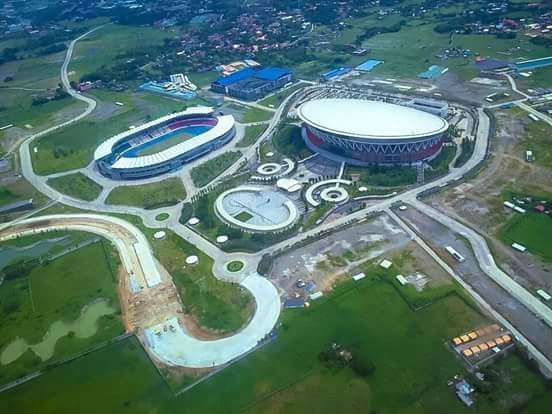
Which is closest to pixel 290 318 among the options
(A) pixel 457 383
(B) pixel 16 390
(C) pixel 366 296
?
(C) pixel 366 296

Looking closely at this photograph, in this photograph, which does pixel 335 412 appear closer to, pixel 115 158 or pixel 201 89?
pixel 115 158

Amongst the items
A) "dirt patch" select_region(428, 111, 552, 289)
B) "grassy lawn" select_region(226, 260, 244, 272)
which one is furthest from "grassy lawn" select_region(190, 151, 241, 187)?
"dirt patch" select_region(428, 111, 552, 289)

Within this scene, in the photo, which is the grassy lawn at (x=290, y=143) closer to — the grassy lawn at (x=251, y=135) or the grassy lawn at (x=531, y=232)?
the grassy lawn at (x=251, y=135)

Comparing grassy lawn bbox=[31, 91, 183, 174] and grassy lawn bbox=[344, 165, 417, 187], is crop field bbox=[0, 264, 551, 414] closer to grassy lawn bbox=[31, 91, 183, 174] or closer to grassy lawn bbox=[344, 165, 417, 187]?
grassy lawn bbox=[344, 165, 417, 187]

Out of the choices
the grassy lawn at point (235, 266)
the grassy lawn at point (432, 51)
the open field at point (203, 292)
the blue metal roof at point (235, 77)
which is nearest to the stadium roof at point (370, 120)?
the grassy lawn at point (235, 266)

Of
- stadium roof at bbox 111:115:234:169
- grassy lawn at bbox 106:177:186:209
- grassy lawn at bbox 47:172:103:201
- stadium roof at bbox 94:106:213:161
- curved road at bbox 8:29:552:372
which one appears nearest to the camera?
curved road at bbox 8:29:552:372

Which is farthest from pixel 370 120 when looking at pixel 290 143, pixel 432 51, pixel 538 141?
pixel 432 51
